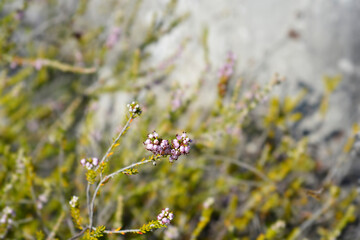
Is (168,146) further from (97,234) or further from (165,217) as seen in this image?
(97,234)

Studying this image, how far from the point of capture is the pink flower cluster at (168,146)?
0.84 metres

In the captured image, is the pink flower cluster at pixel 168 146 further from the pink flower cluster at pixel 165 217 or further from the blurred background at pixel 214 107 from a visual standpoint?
the blurred background at pixel 214 107

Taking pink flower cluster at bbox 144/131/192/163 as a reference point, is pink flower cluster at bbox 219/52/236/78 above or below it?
above

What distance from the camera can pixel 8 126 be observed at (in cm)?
265

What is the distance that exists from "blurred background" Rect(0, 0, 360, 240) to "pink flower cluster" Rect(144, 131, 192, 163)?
1.21m

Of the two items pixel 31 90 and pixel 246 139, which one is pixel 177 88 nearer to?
pixel 246 139

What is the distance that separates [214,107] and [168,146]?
4.54 ft

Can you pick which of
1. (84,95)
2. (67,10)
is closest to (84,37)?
(67,10)

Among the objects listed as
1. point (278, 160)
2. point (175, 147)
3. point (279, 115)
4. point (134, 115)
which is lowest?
point (175, 147)

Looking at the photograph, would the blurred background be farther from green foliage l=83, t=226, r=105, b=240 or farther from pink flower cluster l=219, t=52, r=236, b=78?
green foliage l=83, t=226, r=105, b=240

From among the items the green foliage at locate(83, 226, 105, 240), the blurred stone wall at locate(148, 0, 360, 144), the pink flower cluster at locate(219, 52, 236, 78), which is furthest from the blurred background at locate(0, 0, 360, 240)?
the green foliage at locate(83, 226, 105, 240)

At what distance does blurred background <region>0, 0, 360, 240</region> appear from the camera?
2.28m

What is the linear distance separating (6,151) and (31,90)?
1.16 metres

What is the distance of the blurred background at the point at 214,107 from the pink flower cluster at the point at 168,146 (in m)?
1.21
